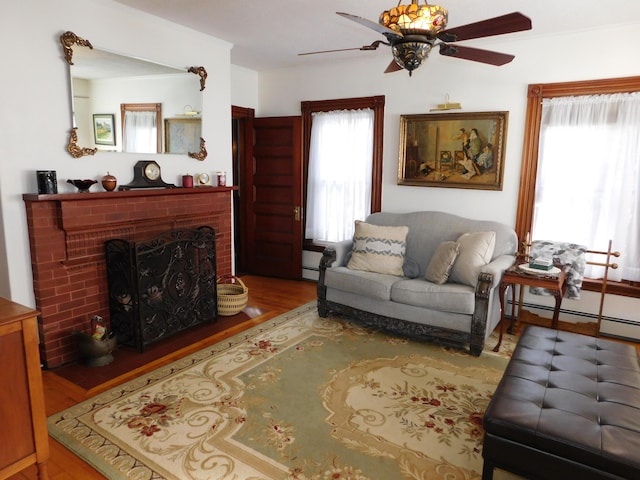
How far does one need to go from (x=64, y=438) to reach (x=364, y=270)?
261 cm

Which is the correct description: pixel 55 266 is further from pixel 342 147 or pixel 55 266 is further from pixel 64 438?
pixel 342 147

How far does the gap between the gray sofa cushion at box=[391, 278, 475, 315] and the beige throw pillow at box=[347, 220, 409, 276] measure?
30 centimetres

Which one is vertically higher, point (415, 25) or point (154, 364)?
point (415, 25)

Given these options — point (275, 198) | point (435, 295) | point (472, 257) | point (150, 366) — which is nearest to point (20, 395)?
point (150, 366)

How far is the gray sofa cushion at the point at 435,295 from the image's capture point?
11.0 ft

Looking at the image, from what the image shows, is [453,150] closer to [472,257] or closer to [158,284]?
[472,257]

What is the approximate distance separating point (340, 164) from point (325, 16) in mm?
1918

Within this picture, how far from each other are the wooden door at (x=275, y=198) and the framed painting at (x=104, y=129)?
92.6 inches

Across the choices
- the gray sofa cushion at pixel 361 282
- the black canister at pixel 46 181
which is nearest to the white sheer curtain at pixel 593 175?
the gray sofa cushion at pixel 361 282

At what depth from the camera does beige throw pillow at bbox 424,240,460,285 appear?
143 inches

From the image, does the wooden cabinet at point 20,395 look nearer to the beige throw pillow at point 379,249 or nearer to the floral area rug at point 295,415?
the floral area rug at point 295,415

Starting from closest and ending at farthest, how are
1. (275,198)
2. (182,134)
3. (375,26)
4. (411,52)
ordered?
(375,26) < (411,52) < (182,134) < (275,198)

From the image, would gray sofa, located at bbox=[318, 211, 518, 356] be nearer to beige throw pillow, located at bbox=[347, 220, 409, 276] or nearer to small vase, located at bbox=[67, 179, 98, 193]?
beige throw pillow, located at bbox=[347, 220, 409, 276]

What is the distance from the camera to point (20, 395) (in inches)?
73.6
